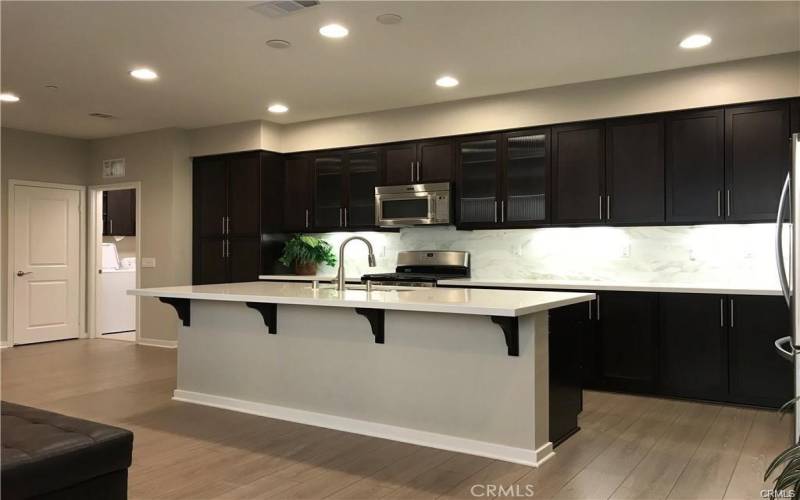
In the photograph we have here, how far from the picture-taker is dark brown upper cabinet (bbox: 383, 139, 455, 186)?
5.94m

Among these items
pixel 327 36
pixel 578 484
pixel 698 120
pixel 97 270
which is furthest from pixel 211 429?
pixel 97 270

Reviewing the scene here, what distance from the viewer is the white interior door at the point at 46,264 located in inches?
288

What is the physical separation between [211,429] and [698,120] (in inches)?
162

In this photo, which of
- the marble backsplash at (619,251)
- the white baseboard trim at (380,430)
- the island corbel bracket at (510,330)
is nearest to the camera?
the island corbel bracket at (510,330)

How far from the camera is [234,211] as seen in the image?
22.8 ft

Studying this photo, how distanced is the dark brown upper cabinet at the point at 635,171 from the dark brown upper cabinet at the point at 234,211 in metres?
3.57

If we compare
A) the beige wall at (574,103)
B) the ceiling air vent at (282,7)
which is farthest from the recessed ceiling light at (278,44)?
the beige wall at (574,103)

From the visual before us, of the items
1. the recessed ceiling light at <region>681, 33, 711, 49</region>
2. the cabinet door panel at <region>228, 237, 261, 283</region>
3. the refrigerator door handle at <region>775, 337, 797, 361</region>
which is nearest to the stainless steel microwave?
the cabinet door panel at <region>228, 237, 261, 283</region>

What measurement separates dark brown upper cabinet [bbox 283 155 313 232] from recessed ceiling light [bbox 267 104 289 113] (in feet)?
2.31

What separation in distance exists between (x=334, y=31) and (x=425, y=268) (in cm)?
279

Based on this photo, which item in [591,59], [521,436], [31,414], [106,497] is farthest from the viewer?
[591,59]

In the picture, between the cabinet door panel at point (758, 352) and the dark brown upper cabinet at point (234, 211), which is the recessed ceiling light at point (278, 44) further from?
the cabinet door panel at point (758, 352)

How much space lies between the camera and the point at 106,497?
2.23 metres

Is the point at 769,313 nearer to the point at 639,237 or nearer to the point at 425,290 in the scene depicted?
the point at 639,237
